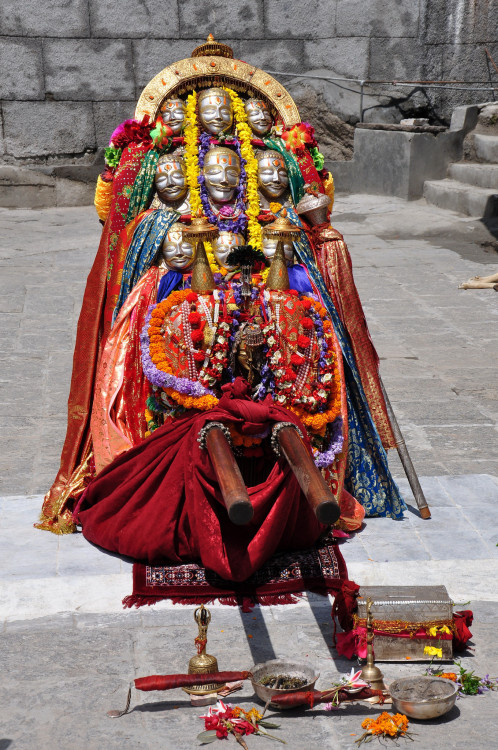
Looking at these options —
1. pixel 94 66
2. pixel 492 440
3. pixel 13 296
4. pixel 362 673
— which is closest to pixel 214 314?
pixel 362 673

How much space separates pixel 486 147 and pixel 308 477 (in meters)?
12.0

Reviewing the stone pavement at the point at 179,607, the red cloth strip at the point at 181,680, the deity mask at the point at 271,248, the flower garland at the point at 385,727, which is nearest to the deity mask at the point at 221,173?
the deity mask at the point at 271,248

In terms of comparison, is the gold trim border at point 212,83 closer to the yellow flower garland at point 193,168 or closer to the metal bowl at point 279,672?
the yellow flower garland at point 193,168

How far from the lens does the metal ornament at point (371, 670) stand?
3.77m

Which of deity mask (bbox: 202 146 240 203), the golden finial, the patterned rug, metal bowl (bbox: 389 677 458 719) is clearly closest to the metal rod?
the patterned rug

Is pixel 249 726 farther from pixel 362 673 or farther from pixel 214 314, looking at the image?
pixel 214 314

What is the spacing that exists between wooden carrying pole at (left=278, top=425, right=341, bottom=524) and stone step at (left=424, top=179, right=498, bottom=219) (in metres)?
10.1

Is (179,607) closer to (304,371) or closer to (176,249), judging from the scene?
(304,371)

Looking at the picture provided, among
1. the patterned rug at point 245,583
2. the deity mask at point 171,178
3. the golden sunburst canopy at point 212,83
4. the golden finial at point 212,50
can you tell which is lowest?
the patterned rug at point 245,583

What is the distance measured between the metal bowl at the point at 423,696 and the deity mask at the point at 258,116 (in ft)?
9.72

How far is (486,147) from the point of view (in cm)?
1465

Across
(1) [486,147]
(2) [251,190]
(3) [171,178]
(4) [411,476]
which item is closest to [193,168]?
(3) [171,178]

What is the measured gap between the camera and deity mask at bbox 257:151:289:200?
17.0 ft

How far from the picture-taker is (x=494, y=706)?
12.0 ft
